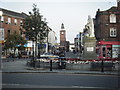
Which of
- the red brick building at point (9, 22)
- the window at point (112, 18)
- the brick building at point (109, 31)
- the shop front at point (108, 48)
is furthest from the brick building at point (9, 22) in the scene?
the window at point (112, 18)

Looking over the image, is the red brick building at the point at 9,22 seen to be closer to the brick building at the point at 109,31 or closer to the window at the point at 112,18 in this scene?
the brick building at the point at 109,31

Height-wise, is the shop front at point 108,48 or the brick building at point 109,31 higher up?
the brick building at point 109,31

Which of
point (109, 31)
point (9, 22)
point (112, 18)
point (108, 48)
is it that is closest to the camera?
point (109, 31)

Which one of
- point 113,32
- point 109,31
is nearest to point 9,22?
point 109,31

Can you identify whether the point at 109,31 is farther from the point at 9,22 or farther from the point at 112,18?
the point at 9,22

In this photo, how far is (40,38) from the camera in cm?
1788

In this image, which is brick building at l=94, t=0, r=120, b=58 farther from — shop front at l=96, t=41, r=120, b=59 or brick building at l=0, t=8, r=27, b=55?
brick building at l=0, t=8, r=27, b=55

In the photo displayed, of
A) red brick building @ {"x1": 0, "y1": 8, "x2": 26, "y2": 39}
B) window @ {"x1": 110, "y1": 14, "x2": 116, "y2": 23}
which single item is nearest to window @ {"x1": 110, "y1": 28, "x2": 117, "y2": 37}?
window @ {"x1": 110, "y1": 14, "x2": 116, "y2": 23}

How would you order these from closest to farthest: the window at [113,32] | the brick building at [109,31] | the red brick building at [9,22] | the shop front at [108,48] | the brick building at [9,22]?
the shop front at [108,48]
the brick building at [109,31]
the window at [113,32]
the brick building at [9,22]
the red brick building at [9,22]

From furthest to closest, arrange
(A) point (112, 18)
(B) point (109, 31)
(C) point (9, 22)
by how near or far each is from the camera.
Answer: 1. (C) point (9, 22)
2. (A) point (112, 18)
3. (B) point (109, 31)

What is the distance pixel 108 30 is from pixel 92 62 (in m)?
28.1

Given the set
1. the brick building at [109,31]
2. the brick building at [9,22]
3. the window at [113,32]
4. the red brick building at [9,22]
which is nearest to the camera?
the brick building at [109,31]

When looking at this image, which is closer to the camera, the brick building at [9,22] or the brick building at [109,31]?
the brick building at [109,31]

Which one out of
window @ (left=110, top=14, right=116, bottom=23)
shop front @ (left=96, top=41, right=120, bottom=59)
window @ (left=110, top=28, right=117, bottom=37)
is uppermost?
window @ (left=110, top=14, right=116, bottom=23)
